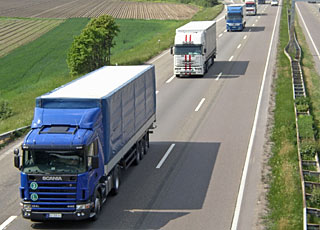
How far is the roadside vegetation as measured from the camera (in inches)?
A: 1749

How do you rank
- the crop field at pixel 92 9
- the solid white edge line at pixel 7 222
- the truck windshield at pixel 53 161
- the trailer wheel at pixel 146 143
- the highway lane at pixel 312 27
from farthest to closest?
the crop field at pixel 92 9, the highway lane at pixel 312 27, the trailer wheel at pixel 146 143, the solid white edge line at pixel 7 222, the truck windshield at pixel 53 161

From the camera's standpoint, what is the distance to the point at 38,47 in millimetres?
77938

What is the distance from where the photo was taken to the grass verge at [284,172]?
1909 centimetres

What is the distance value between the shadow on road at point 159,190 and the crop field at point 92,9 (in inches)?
3176

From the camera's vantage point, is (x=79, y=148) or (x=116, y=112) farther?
(x=116, y=112)

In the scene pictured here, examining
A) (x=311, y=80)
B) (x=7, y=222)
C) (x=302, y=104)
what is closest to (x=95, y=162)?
(x=7, y=222)

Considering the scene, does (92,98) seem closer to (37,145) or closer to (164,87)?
(37,145)

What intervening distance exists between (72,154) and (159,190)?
5.14m

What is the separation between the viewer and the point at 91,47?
50.7 metres

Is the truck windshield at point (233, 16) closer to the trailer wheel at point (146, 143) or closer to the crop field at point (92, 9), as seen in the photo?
the crop field at point (92, 9)

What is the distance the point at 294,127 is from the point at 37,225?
627 inches

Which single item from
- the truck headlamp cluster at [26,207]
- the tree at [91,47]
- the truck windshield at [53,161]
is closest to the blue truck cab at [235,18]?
the tree at [91,47]

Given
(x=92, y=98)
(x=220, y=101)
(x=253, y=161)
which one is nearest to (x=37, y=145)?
(x=92, y=98)

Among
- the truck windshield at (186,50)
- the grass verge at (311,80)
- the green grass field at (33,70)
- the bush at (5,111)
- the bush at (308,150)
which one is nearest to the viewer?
the bush at (308,150)
